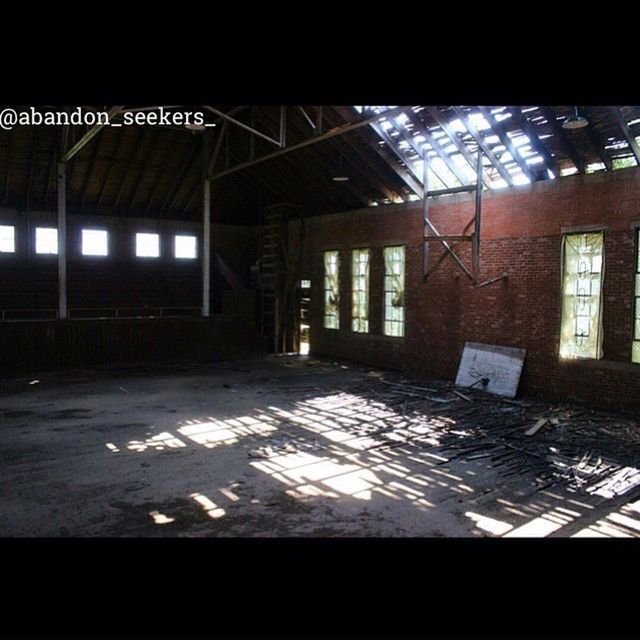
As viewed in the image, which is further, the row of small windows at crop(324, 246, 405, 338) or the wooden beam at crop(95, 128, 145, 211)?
the wooden beam at crop(95, 128, 145, 211)

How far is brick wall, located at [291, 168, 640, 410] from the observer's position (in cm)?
955

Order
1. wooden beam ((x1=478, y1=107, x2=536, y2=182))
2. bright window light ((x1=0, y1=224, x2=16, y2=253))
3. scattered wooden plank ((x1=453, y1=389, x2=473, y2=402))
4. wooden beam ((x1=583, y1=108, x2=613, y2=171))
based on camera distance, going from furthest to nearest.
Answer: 1. bright window light ((x1=0, y1=224, x2=16, y2=253))
2. scattered wooden plank ((x1=453, y1=389, x2=473, y2=402))
3. wooden beam ((x1=478, y1=107, x2=536, y2=182))
4. wooden beam ((x1=583, y1=108, x2=613, y2=171))

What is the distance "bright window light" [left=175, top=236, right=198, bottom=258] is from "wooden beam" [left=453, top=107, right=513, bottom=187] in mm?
12809

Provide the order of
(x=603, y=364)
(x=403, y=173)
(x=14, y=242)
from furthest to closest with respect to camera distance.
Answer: (x=14, y=242)
(x=403, y=173)
(x=603, y=364)

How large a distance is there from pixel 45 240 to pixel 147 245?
332 cm

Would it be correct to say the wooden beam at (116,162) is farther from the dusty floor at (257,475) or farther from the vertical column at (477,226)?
the vertical column at (477,226)

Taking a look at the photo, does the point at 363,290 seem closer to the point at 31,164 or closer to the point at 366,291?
the point at 366,291

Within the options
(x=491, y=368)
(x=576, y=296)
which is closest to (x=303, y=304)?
(x=491, y=368)

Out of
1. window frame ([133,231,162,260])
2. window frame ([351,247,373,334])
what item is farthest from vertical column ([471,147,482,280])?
window frame ([133,231,162,260])

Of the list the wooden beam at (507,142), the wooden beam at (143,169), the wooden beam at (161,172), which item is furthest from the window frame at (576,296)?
the wooden beam at (161,172)

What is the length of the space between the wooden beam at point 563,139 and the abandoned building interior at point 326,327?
6 cm

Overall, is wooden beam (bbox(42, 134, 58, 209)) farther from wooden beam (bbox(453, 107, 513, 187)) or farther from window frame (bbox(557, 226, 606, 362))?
window frame (bbox(557, 226, 606, 362))

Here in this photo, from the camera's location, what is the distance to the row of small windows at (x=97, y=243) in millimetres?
17672

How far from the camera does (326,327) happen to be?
17.0 m
